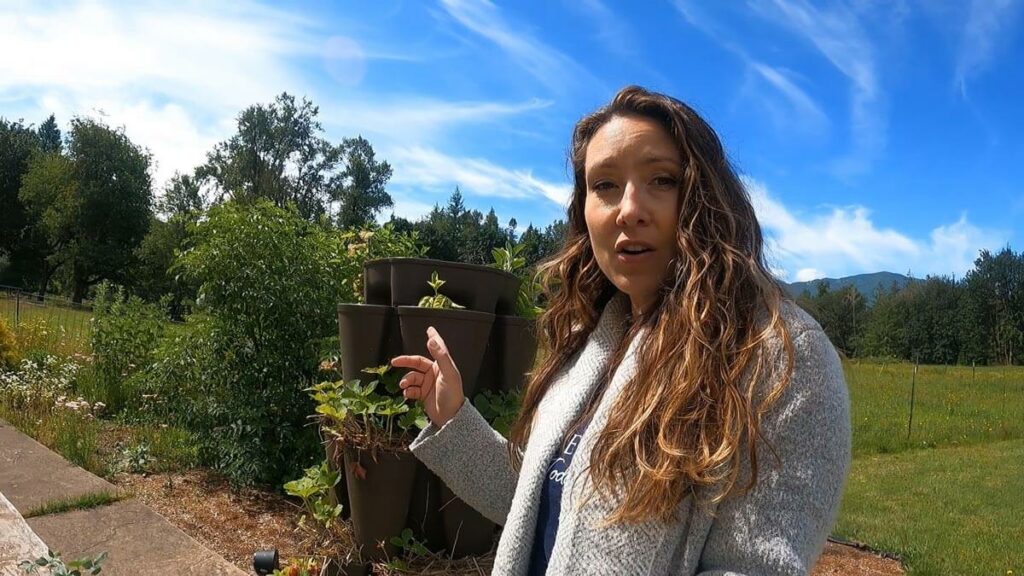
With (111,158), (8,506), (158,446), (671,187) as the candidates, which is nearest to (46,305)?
(158,446)

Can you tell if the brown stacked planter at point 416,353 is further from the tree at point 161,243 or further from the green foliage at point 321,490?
the tree at point 161,243

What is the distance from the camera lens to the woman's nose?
1100 millimetres

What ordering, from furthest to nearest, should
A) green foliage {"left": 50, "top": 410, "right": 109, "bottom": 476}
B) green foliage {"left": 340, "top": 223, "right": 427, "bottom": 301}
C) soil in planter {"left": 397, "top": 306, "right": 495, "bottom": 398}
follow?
1. green foliage {"left": 50, "top": 410, "right": 109, "bottom": 476}
2. green foliage {"left": 340, "top": 223, "right": 427, "bottom": 301}
3. soil in planter {"left": 397, "top": 306, "right": 495, "bottom": 398}

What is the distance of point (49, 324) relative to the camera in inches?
385

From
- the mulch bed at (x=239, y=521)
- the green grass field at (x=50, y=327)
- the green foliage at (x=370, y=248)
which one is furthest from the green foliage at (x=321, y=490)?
the green grass field at (x=50, y=327)

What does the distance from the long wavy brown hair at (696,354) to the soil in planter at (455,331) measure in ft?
4.30

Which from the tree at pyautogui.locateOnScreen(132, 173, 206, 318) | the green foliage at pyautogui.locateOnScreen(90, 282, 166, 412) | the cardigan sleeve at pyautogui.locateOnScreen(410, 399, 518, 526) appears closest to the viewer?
the cardigan sleeve at pyautogui.locateOnScreen(410, 399, 518, 526)

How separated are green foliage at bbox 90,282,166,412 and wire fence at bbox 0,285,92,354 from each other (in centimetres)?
137

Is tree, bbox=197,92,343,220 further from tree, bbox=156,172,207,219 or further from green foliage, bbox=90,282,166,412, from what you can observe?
green foliage, bbox=90,282,166,412

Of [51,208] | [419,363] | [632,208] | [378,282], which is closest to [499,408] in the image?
[378,282]

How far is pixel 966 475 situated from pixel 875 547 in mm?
4397

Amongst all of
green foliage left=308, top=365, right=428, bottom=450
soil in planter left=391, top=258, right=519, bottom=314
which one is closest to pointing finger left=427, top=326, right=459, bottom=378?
green foliage left=308, top=365, right=428, bottom=450

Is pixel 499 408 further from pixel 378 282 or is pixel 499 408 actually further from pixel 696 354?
pixel 696 354

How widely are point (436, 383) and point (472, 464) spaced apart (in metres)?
0.19
